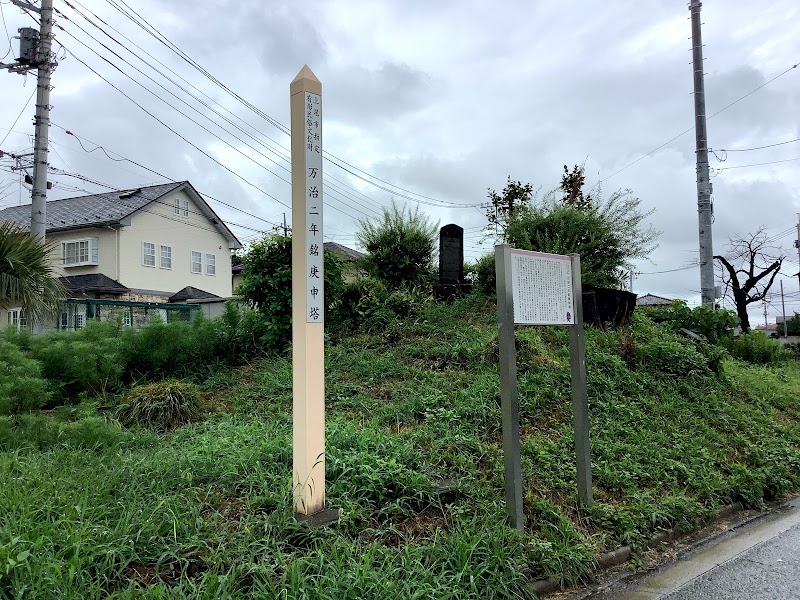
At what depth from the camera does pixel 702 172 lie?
41.3 feet

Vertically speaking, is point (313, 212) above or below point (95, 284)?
below

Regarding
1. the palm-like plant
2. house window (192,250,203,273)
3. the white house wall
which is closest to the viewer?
the palm-like plant

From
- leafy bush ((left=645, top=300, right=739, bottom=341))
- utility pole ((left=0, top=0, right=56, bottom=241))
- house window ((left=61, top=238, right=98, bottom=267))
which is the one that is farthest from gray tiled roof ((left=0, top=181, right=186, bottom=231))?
leafy bush ((left=645, top=300, right=739, bottom=341))

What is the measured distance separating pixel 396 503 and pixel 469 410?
197 centimetres

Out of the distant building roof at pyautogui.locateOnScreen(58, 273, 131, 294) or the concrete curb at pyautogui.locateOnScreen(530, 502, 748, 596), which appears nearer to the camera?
the concrete curb at pyautogui.locateOnScreen(530, 502, 748, 596)

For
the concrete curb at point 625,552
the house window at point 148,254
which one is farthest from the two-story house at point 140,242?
the concrete curb at point 625,552

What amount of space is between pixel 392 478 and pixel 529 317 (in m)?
1.55

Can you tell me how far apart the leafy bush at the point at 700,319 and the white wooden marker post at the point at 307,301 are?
9.45m

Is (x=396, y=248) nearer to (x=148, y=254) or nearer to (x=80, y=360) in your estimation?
(x=80, y=360)

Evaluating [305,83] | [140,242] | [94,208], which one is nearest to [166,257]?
[140,242]

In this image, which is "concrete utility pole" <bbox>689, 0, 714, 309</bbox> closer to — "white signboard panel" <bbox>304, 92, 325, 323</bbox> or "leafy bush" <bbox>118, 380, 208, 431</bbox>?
"leafy bush" <bbox>118, 380, 208, 431</bbox>

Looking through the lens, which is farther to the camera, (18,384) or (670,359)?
(670,359)

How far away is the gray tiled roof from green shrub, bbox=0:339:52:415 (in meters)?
18.9

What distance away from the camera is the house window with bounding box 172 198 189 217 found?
2581 cm
